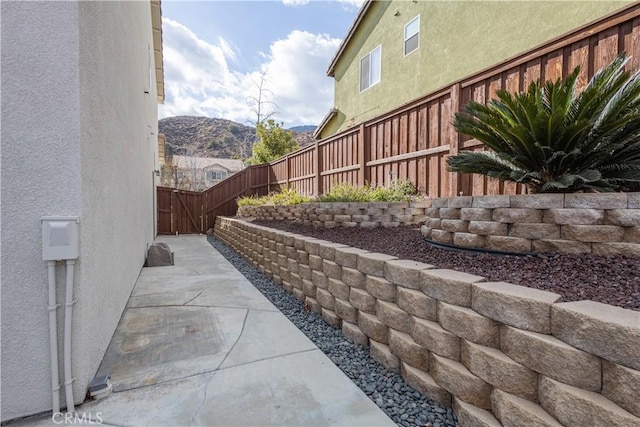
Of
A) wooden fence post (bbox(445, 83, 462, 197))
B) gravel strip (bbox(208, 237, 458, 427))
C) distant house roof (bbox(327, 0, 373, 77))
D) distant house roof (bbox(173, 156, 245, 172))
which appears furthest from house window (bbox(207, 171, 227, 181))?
wooden fence post (bbox(445, 83, 462, 197))

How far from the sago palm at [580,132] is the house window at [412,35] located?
6111 mm

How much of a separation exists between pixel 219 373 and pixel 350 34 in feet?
36.1

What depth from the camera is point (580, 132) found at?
6.88 feet

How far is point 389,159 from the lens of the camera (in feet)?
17.5

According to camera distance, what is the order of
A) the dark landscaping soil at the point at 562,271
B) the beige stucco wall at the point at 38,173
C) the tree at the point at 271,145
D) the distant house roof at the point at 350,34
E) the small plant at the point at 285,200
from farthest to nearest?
1. the tree at the point at 271,145
2. the distant house roof at the point at 350,34
3. the small plant at the point at 285,200
4. the beige stucco wall at the point at 38,173
5. the dark landscaping soil at the point at 562,271

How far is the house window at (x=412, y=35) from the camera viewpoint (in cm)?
741

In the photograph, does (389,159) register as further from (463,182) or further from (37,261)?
A: (37,261)

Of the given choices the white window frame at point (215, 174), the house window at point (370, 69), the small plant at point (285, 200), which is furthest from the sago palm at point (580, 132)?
the white window frame at point (215, 174)

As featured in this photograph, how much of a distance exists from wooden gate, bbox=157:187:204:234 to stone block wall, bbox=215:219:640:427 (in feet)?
34.1

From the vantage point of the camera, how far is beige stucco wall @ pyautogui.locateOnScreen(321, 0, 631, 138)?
15.3ft

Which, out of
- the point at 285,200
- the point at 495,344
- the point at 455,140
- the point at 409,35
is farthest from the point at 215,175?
the point at 495,344

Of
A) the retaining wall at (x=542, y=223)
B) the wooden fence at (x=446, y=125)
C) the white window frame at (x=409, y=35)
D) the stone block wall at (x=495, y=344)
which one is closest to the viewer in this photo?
the stone block wall at (x=495, y=344)

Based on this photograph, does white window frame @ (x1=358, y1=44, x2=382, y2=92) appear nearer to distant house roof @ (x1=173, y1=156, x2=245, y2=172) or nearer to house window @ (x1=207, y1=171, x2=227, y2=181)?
distant house roof @ (x1=173, y1=156, x2=245, y2=172)

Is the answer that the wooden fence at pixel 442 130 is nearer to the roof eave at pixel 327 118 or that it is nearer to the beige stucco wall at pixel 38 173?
the roof eave at pixel 327 118
